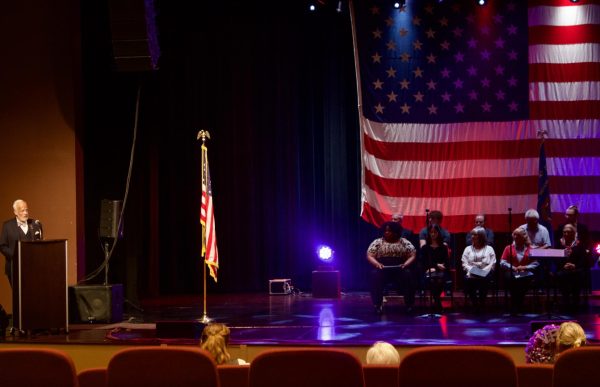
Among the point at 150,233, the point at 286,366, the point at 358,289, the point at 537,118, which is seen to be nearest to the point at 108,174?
the point at 150,233

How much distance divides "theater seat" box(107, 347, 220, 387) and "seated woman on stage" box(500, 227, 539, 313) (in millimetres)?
7027

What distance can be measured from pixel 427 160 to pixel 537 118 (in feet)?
5.73

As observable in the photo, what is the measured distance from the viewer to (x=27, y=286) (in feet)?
27.9

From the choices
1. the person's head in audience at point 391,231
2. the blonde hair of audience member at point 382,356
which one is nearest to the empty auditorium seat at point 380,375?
the blonde hair of audience member at point 382,356

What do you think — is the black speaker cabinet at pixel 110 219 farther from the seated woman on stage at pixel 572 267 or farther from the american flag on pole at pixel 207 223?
the seated woman on stage at pixel 572 267

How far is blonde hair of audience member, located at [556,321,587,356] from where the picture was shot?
11.7 ft

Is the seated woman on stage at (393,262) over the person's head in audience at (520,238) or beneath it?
beneath

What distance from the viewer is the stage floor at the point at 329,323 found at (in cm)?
727

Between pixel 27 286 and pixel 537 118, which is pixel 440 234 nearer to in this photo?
pixel 537 118

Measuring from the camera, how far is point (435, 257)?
10.1 meters

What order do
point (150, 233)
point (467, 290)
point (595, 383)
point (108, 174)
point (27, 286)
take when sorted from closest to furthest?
point (595, 383) < point (27, 286) < point (467, 290) < point (108, 174) < point (150, 233)

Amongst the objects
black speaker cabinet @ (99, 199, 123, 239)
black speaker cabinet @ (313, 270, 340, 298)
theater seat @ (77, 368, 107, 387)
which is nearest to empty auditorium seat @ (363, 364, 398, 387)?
theater seat @ (77, 368, 107, 387)

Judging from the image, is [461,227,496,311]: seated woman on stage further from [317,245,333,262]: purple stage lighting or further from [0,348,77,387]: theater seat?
[0,348,77,387]: theater seat

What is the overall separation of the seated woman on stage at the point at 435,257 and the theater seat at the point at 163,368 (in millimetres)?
7035
